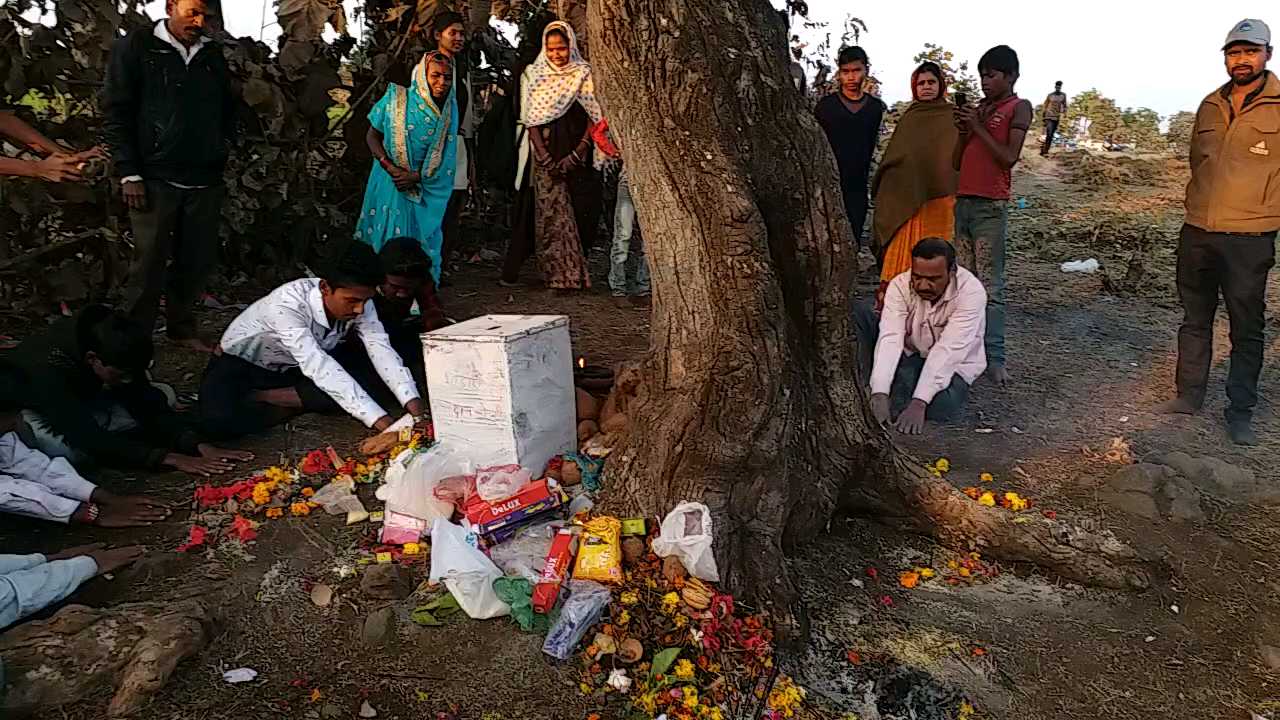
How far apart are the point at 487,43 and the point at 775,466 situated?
19.1ft

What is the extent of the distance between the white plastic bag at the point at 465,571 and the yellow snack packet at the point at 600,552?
265 millimetres

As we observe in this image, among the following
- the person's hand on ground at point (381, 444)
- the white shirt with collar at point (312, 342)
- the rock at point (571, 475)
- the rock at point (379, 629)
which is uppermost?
the white shirt with collar at point (312, 342)

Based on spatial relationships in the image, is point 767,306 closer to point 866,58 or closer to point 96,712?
point 96,712

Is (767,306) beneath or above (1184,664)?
above

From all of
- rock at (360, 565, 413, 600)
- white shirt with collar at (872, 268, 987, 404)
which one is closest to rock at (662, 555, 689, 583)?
rock at (360, 565, 413, 600)

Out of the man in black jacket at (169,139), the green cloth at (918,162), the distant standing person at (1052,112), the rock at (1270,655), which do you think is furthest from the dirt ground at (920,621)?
the distant standing person at (1052,112)

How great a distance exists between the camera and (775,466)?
9.78 ft

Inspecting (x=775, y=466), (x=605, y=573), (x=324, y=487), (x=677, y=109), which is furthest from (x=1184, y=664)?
(x=324, y=487)

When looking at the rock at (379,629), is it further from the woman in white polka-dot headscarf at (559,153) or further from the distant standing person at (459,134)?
the woman in white polka-dot headscarf at (559,153)

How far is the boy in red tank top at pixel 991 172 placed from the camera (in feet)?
15.4

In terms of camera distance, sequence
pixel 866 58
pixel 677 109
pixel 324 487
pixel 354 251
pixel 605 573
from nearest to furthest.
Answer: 1. pixel 605 573
2. pixel 677 109
3. pixel 324 487
4. pixel 354 251
5. pixel 866 58

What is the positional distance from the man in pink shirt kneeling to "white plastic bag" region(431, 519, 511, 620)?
187 centimetres

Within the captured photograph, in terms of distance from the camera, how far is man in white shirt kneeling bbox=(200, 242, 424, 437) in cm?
374

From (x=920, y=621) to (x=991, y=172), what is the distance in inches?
115
